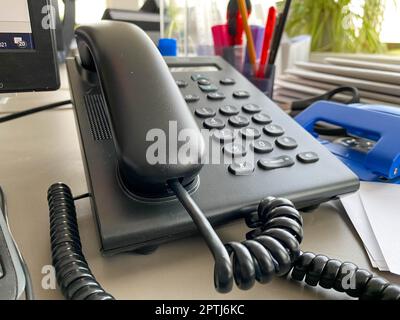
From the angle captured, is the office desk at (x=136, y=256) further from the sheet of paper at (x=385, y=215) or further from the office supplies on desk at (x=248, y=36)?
the office supplies on desk at (x=248, y=36)

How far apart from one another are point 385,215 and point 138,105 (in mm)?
232

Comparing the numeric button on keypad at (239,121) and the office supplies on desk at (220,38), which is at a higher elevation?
the office supplies on desk at (220,38)

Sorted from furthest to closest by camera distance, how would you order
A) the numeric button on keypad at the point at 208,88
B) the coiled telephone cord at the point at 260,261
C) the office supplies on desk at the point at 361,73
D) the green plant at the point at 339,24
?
the green plant at the point at 339,24 → the office supplies on desk at the point at 361,73 → the numeric button on keypad at the point at 208,88 → the coiled telephone cord at the point at 260,261

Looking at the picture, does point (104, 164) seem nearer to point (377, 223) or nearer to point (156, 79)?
point (156, 79)

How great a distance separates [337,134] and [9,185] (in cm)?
41

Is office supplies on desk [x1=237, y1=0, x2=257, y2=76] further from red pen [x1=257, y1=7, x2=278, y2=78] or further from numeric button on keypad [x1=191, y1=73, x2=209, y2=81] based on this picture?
numeric button on keypad [x1=191, y1=73, x2=209, y2=81]

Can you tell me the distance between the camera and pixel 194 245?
0.27m

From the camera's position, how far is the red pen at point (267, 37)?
1.86 ft

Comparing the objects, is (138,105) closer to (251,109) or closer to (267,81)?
(251,109)

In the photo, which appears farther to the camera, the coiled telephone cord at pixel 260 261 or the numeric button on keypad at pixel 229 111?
the numeric button on keypad at pixel 229 111

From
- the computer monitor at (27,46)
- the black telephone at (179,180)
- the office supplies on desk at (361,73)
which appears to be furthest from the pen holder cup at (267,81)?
the computer monitor at (27,46)

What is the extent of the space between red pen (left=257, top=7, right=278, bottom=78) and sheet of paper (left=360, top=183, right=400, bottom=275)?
295mm

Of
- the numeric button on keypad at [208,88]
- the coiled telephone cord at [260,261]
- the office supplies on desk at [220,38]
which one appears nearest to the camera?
the coiled telephone cord at [260,261]

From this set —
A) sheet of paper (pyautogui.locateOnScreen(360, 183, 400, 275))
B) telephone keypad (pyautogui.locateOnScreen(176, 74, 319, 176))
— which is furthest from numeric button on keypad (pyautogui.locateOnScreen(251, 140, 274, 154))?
sheet of paper (pyautogui.locateOnScreen(360, 183, 400, 275))
